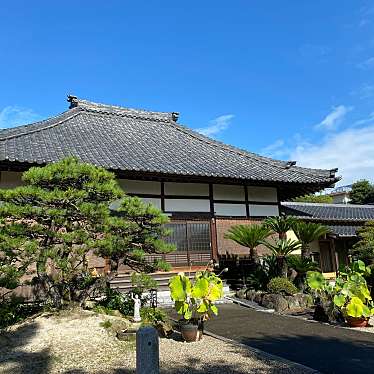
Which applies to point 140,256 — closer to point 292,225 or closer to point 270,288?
point 270,288

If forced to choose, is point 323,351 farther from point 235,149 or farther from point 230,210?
point 235,149

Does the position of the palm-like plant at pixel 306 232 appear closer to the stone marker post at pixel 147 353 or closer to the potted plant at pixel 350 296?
the potted plant at pixel 350 296

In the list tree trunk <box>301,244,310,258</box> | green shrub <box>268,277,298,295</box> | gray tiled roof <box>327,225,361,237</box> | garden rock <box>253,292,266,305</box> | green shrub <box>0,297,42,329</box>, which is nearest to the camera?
green shrub <box>0,297,42,329</box>

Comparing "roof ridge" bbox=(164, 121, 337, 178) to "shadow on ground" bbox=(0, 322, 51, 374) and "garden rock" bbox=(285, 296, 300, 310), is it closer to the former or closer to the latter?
"garden rock" bbox=(285, 296, 300, 310)

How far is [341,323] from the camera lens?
9453 millimetres

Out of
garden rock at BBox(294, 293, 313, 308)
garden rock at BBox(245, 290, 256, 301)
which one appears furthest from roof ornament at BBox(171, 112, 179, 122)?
garden rock at BBox(294, 293, 313, 308)

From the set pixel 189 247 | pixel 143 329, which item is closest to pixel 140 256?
pixel 143 329

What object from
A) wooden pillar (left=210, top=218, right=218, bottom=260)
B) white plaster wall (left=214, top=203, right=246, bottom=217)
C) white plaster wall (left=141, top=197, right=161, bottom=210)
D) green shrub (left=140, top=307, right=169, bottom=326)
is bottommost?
green shrub (left=140, top=307, right=169, bottom=326)

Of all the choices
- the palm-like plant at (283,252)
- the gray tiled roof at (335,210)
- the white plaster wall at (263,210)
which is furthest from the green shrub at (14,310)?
the gray tiled roof at (335,210)

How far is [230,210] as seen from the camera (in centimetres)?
1584

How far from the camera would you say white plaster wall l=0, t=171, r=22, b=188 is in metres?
12.4

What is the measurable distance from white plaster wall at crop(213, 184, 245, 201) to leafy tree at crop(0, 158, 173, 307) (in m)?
7.59

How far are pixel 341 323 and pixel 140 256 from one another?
17.2 ft

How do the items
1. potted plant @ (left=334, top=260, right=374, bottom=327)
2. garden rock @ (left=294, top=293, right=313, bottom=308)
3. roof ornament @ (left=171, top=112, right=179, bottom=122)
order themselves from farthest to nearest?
roof ornament @ (left=171, top=112, right=179, bottom=122) → garden rock @ (left=294, top=293, right=313, bottom=308) → potted plant @ (left=334, top=260, right=374, bottom=327)
